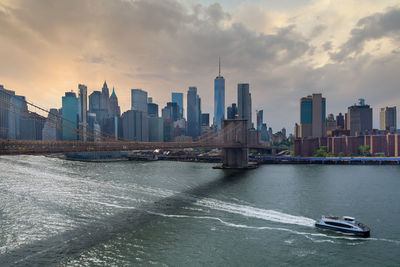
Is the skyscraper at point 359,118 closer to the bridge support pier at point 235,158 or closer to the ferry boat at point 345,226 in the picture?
the bridge support pier at point 235,158

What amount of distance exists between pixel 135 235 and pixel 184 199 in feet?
38.6

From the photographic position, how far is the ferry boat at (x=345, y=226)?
19.2 meters

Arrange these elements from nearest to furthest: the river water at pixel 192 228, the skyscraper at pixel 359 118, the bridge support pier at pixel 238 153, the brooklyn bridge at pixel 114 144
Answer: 1. the river water at pixel 192 228
2. the brooklyn bridge at pixel 114 144
3. the bridge support pier at pixel 238 153
4. the skyscraper at pixel 359 118

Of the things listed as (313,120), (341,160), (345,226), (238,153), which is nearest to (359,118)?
(313,120)

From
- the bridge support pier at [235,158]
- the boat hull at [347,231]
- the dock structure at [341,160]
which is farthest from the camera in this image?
the dock structure at [341,160]

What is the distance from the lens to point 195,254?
16391 millimetres

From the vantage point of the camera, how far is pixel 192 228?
20906mm

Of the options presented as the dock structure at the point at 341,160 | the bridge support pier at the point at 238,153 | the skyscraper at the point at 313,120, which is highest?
the skyscraper at the point at 313,120

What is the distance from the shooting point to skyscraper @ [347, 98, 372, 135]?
7027 inches

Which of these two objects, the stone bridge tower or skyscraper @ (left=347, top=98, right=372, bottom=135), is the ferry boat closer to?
the stone bridge tower

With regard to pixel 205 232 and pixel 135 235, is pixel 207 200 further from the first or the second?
pixel 135 235

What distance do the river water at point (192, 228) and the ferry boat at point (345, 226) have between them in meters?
0.60

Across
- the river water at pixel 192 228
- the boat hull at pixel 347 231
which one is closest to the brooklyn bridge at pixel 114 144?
the river water at pixel 192 228

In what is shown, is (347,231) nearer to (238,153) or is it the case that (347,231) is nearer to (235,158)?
(235,158)
